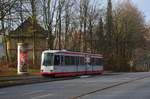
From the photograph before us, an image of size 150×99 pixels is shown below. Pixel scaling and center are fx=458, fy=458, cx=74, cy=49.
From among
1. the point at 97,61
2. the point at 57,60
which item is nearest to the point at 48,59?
the point at 57,60

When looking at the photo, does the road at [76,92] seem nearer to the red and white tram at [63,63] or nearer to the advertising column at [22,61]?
the red and white tram at [63,63]

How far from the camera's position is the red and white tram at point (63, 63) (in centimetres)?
4669

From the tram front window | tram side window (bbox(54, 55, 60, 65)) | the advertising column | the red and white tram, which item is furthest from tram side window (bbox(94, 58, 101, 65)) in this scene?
the tram front window

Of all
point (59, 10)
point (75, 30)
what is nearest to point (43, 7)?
point (59, 10)

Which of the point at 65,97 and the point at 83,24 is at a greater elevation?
the point at 83,24

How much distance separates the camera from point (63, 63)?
47812mm

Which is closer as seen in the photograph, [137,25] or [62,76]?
Answer: [62,76]

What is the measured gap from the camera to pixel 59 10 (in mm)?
69000

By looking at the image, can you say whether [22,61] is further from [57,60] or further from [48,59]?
[57,60]

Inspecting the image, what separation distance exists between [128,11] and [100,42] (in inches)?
353

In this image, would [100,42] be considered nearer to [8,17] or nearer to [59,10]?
[59,10]

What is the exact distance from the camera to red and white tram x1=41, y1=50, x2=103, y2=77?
46688mm

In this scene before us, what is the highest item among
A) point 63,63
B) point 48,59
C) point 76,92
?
point 48,59

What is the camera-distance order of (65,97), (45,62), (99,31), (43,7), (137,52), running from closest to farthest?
(65,97)
(45,62)
(43,7)
(99,31)
(137,52)
